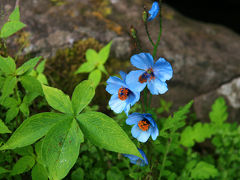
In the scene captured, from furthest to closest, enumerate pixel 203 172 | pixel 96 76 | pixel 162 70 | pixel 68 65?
pixel 68 65 → pixel 96 76 → pixel 203 172 → pixel 162 70

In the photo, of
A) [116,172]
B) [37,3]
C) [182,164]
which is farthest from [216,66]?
[37,3]

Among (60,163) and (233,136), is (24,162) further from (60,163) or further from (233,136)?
(233,136)

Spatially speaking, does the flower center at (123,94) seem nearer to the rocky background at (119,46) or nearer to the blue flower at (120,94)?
the blue flower at (120,94)

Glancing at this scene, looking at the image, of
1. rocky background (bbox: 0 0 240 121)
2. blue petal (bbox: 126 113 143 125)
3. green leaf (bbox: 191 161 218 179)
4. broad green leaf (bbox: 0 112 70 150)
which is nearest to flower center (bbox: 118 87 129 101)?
blue petal (bbox: 126 113 143 125)

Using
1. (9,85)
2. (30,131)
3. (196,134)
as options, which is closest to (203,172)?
(196,134)

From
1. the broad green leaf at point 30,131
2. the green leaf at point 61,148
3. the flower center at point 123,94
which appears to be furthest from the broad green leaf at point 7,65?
the flower center at point 123,94

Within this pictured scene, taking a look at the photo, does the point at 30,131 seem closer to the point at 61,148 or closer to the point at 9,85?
the point at 61,148

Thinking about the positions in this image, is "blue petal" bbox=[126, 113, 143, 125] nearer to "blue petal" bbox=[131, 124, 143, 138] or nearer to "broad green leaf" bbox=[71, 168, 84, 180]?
"blue petal" bbox=[131, 124, 143, 138]
